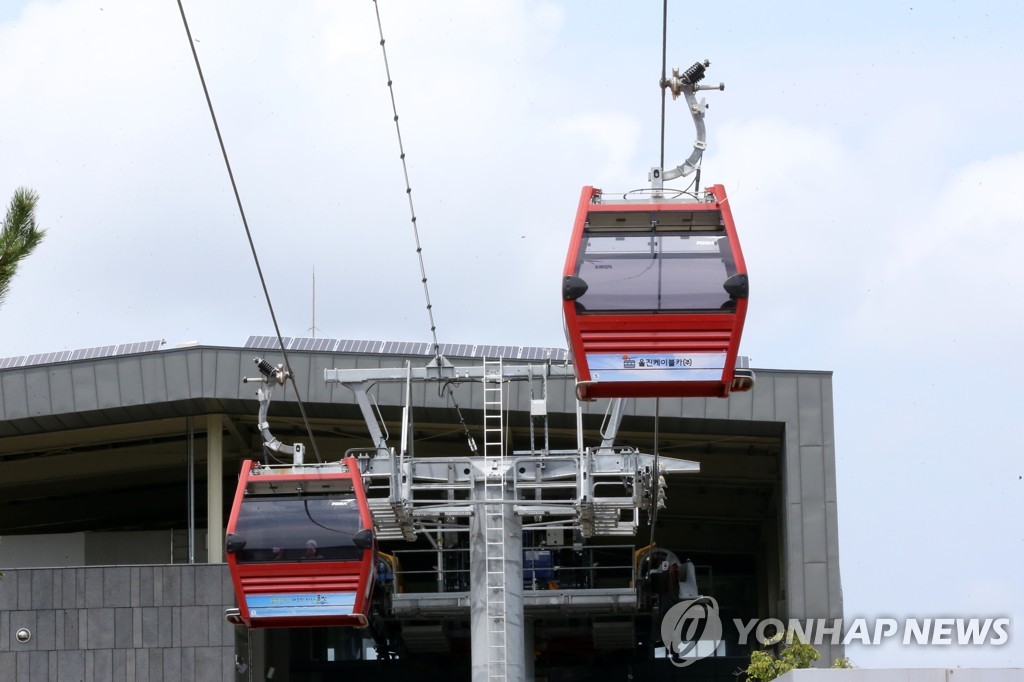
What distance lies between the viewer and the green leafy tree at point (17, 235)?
12.1 metres

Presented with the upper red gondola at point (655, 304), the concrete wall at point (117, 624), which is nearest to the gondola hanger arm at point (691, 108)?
the upper red gondola at point (655, 304)

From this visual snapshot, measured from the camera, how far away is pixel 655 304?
50.9ft

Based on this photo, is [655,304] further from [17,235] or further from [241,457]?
[241,457]

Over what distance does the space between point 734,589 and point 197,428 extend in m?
14.2

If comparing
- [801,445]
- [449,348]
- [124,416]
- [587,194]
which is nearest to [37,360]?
[124,416]

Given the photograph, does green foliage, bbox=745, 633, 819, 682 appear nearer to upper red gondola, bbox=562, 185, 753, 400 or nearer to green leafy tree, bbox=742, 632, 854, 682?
green leafy tree, bbox=742, 632, 854, 682

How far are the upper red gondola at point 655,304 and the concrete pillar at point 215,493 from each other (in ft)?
43.2

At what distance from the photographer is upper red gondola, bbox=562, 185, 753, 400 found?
1531cm

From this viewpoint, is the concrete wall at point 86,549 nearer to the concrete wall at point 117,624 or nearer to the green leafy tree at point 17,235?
the concrete wall at point 117,624

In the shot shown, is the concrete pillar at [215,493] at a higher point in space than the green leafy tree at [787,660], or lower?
higher

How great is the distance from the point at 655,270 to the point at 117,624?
13852 millimetres

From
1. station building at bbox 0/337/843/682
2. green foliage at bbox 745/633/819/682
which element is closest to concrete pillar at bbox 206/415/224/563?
station building at bbox 0/337/843/682

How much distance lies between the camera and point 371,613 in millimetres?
26844

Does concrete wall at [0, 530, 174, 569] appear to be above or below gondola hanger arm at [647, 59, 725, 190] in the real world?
below
